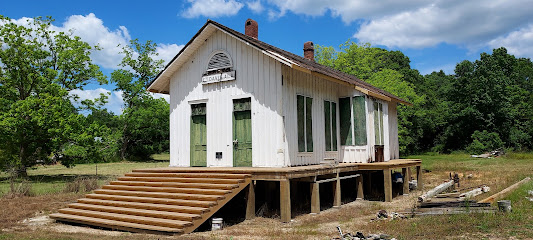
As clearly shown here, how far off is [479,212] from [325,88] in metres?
6.89

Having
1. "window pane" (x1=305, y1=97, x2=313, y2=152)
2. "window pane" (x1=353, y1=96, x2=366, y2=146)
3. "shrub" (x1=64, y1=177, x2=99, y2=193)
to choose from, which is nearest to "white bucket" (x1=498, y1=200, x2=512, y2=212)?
"window pane" (x1=305, y1=97, x2=313, y2=152)

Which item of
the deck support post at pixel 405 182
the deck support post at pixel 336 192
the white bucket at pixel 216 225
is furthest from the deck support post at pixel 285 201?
the deck support post at pixel 405 182

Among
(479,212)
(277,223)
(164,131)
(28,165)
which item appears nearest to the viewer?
(479,212)

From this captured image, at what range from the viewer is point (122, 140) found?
4784cm

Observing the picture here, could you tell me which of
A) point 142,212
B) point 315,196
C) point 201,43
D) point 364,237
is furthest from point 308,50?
point 364,237

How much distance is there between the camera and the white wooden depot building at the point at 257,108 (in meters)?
12.6

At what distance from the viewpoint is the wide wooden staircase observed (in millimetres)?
9609

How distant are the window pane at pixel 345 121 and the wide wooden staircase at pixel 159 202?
18.6 ft

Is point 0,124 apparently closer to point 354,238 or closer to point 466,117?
point 354,238

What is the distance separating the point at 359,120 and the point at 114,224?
9154 mm

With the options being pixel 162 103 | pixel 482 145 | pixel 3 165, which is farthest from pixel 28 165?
pixel 482 145

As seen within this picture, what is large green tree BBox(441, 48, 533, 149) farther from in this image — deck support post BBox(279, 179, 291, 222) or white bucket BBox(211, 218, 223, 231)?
white bucket BBox(211, 218, 223, 231)

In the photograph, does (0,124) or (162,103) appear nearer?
(0,124)

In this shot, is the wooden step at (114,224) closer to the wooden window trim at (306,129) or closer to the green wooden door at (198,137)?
the green wooden door at (198,137)
